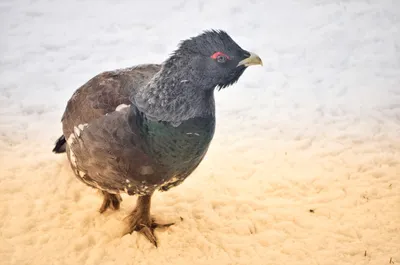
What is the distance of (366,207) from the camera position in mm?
3307

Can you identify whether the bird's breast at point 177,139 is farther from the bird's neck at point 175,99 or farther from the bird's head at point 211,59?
the bird's head at point 211,59

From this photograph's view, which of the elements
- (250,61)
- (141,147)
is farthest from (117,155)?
(250,61)

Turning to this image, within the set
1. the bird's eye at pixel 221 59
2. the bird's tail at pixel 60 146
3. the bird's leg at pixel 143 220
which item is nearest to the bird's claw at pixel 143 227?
the bird's leg at pixel 143 220

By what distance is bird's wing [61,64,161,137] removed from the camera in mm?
2523

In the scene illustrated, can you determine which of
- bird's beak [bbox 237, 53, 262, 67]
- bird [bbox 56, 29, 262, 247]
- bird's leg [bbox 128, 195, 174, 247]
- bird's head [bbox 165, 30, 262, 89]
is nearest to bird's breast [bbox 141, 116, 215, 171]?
bird [bbox 56, 29, 262, 247]

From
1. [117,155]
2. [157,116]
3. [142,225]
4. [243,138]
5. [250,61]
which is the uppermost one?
[250,61]

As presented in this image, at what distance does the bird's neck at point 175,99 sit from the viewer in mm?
2355

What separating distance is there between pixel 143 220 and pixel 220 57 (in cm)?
141

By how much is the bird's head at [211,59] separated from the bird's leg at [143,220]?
43.6 inches

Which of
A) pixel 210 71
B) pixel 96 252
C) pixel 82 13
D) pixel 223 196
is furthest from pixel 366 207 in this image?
pixel 82 13

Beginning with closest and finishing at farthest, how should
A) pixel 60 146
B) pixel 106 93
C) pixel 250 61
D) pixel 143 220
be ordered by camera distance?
1. pixel 250 61
2. pixel 106 93
3. pixel 143 220
4. pixel 60 146

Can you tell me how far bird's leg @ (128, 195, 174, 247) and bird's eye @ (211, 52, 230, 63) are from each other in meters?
1.22

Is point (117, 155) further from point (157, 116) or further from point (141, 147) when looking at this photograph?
point (157, 116)

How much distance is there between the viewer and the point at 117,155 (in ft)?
8.05
